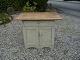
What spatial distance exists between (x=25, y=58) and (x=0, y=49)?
82 centimetres

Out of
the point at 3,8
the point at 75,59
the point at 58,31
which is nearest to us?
the point at 75,59

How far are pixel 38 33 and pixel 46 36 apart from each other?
8.2 inches

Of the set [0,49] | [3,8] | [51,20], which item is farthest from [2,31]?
[3,8]

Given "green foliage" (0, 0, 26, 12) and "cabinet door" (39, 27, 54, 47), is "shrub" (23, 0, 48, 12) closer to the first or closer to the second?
"green foliage" (0, 0, 26, 12)

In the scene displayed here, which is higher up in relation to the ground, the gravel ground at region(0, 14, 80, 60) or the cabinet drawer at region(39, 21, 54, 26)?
the cabinet drawer at region(39, 21, 54, 26)

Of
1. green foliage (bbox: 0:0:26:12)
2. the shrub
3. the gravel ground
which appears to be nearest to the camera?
the gravel ground

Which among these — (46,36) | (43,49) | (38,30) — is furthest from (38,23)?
(43,49)

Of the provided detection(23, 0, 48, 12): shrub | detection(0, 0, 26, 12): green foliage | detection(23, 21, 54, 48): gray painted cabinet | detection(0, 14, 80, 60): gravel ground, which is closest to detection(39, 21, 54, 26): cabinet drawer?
detection(23, 21, 54, 48): gray painted cabinet

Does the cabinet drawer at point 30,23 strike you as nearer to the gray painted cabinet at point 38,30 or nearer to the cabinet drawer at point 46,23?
the gray painted cabinet at point 38,30

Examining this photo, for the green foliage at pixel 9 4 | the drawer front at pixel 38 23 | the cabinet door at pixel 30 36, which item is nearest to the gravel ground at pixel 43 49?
the cabinet door at pixel 30 36

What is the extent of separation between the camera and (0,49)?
135 inches

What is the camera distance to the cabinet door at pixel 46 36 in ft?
10.4

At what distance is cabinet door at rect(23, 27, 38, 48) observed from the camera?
3.19 meters

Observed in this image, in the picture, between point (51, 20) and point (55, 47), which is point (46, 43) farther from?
point (51, 20)
